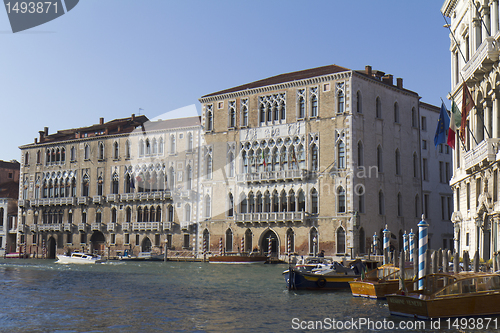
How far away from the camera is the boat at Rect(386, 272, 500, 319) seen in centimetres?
1495

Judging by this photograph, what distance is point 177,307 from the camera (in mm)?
18438

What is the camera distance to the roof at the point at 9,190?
63.2m

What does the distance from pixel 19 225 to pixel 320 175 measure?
3264 centimetres

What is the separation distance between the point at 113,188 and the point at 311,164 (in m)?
20.3

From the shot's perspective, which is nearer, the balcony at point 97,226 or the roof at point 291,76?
the roof at point 291,76

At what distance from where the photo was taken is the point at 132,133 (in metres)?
53.6

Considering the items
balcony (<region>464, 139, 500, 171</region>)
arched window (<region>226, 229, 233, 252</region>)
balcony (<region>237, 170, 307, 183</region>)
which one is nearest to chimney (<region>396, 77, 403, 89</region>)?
balcony (<region>237, 170, 307, 183</region>)

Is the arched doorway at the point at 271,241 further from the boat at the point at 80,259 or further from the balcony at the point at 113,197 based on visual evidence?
the balcony at the point at 113,197

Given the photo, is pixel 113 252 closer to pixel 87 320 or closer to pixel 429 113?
pixel 429 113

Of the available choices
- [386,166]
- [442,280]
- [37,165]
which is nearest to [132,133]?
[37,165]

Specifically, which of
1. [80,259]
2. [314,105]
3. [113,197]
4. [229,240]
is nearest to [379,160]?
[314,105]

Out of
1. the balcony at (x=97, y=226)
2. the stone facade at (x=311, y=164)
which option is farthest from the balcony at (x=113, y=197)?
the stone facade at (x=311, y=164)

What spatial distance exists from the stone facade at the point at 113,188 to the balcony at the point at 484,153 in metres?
28.8

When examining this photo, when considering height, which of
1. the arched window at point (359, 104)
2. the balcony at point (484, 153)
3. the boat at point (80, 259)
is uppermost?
the arched window at point (359, 104)
